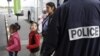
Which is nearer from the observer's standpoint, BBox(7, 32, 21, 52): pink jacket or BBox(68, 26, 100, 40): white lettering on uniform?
BBox(68, 26, 100, 40): white lettering on uniform

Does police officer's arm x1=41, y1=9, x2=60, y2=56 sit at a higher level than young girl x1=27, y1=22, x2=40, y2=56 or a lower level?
higher

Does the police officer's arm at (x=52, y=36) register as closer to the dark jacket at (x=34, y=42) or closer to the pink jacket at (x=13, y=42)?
the dark jacket at (x=34, y=42)

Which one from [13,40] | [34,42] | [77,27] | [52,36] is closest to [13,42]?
[13,40]

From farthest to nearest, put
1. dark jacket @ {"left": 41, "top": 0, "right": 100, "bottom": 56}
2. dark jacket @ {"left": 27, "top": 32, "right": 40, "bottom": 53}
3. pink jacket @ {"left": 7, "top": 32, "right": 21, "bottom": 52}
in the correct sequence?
pink jacket @ {"left": 7, "top": 32, "right": 21, "bottom": 52} → dark jacket @ {"left": 27, "top": 32, "right": 40, "bottom": 53} → dark jacket @ {"left": 41, "top": 0, "right": 100, "bottom": 56}

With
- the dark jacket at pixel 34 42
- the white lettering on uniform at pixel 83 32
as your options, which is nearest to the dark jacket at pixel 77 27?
the white lettering on uniform at pixel 83 32

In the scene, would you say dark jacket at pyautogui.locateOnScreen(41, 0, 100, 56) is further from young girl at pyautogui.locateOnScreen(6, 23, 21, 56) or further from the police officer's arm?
young girl at pyautogui.locateOnScreen(6, 23, 21, 56)

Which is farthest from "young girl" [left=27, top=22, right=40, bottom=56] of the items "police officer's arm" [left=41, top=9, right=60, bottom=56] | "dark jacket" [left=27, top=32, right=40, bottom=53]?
"police officer's arm" [left=41, top=9, right=60, bottom=56]

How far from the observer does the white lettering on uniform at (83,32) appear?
2941mm

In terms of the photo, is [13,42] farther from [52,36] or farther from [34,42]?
[52,36]

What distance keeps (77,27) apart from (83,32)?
0.28 ft

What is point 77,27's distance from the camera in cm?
295

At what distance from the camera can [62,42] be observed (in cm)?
301

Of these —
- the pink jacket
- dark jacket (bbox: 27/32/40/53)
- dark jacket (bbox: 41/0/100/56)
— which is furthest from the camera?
the pink jacket

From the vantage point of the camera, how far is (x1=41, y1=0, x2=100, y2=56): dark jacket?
116 inches
